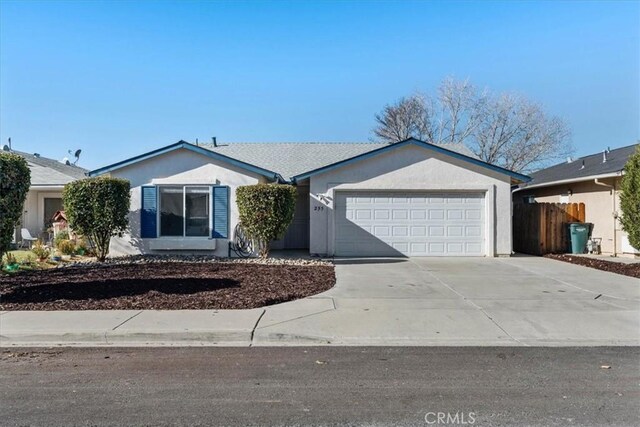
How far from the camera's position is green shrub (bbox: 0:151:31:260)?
8.26m

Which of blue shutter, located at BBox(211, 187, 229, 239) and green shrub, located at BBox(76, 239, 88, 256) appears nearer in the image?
blue shutter, located at BBox(211, 187, 229, 239)

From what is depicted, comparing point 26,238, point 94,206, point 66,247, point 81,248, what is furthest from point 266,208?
point 26,238

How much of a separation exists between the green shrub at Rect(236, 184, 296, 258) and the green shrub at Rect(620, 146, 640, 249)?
9.26 meters

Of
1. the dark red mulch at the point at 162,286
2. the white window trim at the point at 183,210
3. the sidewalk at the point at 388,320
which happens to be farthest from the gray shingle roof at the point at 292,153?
the sidewalk at the point at 388,320

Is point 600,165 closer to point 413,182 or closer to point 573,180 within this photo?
point 573,180

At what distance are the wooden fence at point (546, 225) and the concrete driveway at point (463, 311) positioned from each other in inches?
196

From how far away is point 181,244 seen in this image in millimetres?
15047

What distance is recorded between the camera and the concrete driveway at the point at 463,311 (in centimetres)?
643

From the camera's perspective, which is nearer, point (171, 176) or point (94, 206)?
point (94, 206)

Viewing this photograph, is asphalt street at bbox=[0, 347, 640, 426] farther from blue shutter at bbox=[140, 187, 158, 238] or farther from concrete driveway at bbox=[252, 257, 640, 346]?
blue shutter at bbox=[140, 187, 158, 238]

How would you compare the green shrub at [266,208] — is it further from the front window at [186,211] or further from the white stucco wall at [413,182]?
the white stucco wall at [413,182]

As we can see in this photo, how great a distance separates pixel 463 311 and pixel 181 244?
1004cm

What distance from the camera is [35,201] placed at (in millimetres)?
Result: 20719

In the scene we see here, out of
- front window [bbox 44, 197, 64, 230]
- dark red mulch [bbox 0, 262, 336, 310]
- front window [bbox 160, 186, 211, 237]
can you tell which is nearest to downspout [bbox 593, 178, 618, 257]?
dark red mulch [bbox 0, 262, 336, 310]
